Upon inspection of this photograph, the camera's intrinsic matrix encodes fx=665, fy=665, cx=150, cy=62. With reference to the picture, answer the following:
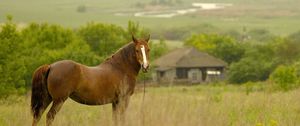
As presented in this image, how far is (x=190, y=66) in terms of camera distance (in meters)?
79.7

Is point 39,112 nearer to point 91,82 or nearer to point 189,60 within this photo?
point 91,82

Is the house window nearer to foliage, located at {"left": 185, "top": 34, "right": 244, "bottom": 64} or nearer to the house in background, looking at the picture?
the house in background

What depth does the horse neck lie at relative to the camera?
1082 cm

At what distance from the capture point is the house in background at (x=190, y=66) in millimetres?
78125

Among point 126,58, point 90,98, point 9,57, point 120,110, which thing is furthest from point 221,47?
point 90,98

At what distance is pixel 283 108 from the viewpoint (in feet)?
43.5

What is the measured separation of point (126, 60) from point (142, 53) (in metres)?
0.44

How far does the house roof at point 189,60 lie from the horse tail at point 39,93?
221 ft

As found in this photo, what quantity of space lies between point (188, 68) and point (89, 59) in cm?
2858

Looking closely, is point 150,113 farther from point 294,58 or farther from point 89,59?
point 294,58

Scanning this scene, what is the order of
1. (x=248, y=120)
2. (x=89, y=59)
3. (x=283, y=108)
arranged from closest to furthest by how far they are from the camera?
(x=248, y=120), (x=283, y=108), (x=89, y=59)

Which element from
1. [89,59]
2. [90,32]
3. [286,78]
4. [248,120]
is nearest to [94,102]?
[248,120]

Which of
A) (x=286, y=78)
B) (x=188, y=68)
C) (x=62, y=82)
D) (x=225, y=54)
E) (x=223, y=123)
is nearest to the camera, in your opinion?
(x=62, y=82)

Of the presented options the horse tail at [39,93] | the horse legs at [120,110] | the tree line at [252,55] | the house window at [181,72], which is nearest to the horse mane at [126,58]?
the horse legs at [120,110]
